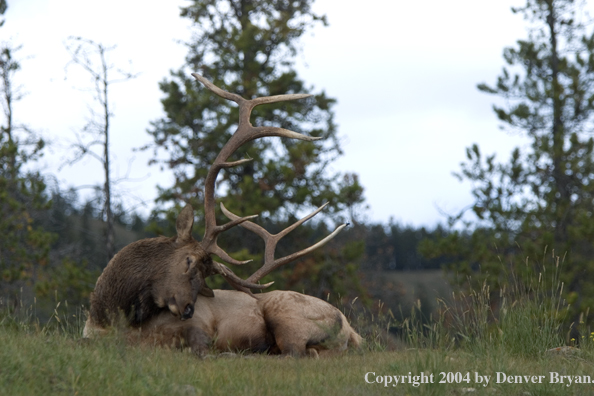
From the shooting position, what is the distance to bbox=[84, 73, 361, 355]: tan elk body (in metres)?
5.55

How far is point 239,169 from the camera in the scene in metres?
16.8

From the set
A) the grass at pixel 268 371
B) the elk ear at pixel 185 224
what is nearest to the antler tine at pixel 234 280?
the elk ear at pixel 185 224

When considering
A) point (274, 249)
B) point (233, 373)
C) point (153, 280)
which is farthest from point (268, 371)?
point (274, 249)

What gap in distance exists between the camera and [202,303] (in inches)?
236

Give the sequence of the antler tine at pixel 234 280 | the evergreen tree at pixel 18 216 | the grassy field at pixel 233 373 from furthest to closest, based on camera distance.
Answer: the evergreen tree at pixel 18 216 < the antler tine at pixel 234 280 < the grassy field at pixel 233 373

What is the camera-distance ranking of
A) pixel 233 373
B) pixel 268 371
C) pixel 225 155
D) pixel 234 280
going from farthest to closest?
pixel 225 155 → pixel 234 280 → pixel 268 371 → pixel 233 373

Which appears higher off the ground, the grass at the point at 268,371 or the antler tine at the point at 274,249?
the antler tine at the point at 274,249

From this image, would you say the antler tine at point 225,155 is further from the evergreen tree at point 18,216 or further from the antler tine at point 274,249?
the evergreen tree at point 18,216

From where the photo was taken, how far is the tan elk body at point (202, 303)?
5547mm

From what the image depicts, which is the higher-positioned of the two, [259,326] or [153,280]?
[153,280]

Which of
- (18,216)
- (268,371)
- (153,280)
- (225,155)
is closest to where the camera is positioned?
(268,371)

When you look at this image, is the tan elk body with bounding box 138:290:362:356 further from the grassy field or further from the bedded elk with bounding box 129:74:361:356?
the grassy field

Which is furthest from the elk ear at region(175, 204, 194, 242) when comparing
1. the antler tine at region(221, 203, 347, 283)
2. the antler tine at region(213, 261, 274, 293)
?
the antler tine at region(221, 203, 347, 283)

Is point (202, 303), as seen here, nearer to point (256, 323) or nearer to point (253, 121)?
point (256, 323)
